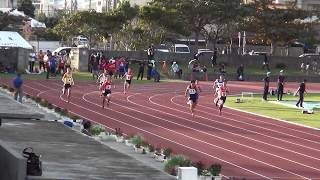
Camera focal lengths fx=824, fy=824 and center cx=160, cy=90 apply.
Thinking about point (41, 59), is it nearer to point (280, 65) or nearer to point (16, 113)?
point (280, 65)

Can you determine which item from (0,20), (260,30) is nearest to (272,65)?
(260,30)

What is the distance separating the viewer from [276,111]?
37.3 metres

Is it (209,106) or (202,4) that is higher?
(202,4)

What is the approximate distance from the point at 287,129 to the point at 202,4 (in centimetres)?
3908

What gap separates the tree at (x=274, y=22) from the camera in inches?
2756

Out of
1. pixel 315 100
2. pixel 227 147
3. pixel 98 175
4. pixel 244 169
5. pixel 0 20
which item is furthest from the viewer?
pixel 0 20

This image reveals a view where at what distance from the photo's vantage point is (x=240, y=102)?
41.7 m

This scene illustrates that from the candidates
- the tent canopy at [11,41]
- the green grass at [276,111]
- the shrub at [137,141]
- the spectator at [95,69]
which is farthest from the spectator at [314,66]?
the shrub at [137,141]

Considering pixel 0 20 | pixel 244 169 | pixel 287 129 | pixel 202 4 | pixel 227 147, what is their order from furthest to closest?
pixel 202 4, pixel 0 20, pixel 287 129, pixel 227 147, pixel 244 169

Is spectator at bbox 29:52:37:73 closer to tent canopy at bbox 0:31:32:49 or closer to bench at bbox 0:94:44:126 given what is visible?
tent canopy at bbox 0:31:32:49

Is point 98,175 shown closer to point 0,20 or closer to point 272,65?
point 0,20

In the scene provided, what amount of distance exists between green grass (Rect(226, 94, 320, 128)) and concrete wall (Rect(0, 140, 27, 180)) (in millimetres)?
18005

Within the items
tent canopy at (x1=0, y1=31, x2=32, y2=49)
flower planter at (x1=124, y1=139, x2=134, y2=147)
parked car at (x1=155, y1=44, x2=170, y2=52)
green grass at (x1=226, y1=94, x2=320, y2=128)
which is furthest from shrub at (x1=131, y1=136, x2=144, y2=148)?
parked car at (x1=155, y1=44, x2=170, y2=52)

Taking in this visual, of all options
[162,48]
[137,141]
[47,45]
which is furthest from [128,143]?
[47,45]
